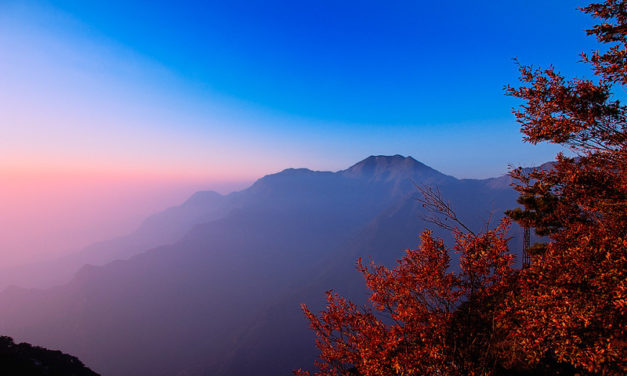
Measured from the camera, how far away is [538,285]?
6660 millimetres

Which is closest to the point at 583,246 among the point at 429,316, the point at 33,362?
the point at 429,316

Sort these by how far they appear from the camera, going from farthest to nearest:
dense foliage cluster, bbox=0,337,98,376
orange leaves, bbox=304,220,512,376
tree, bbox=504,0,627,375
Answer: dense foliage cluster, bbox=0,337,98,376 < orange leaves, bbox=304,220,512,376 < tree, bbox=504,0,627,375

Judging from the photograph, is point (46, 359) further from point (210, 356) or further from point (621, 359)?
point (210, 356)

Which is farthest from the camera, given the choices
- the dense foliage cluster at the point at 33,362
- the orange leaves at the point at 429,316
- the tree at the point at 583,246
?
the dense foliage cluster at the point at 33,362

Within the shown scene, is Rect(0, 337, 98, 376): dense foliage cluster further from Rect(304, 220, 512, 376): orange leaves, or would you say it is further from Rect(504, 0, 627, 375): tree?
Rect(504, 0, 627, 375): tree

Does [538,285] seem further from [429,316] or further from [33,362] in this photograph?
[33,362]

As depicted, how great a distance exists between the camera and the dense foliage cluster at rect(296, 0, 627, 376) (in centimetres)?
575

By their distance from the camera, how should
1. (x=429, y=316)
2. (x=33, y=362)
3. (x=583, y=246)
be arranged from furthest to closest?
(x=33, y=362) < (x=429, y=316) < (x=583, y=246)

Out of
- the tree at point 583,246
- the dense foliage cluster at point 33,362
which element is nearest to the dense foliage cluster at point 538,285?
the tree at point 583,246

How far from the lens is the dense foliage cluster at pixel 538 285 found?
18.9 ft

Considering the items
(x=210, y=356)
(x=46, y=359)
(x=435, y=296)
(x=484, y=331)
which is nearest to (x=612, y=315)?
(x=484, y=331)

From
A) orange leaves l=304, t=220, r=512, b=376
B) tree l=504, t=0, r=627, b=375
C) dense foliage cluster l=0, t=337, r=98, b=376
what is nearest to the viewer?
tree l=504, t=0, r=627, b=375

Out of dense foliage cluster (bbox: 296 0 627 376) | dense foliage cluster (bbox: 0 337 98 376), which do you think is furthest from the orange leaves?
dense foliage cluster (bbox: 0 337 98 376)

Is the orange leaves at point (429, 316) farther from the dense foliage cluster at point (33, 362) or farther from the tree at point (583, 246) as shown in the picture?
the dense foliage cluster at point (33, 362)
